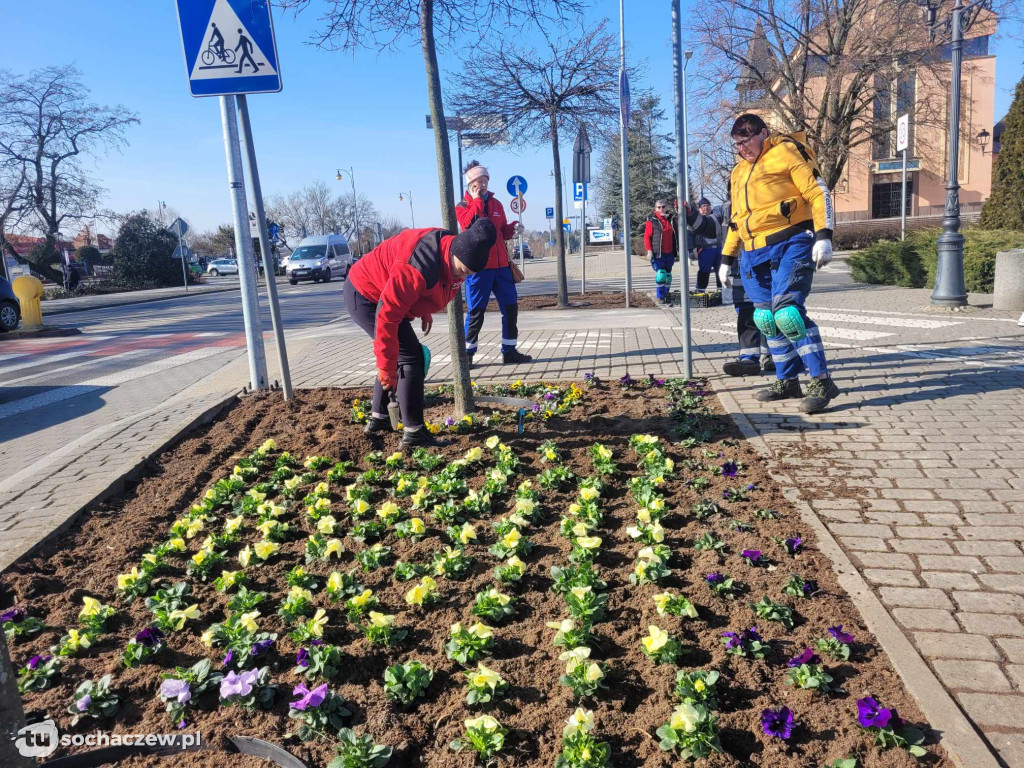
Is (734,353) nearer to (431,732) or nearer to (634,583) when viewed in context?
(634,583)

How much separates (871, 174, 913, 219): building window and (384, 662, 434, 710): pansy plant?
58.2m

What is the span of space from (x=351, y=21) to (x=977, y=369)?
609cm

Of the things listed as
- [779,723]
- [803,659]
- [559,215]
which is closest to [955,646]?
[803,659]

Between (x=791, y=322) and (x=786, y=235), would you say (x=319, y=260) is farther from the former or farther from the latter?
(x=791, y=322)

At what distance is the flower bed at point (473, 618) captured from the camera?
2135 millimetres

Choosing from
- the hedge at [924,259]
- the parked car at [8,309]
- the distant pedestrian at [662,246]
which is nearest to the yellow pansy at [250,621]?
the hedge at [924,259]

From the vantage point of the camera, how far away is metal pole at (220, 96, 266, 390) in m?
6.63

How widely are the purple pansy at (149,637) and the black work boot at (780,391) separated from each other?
4578 millimetres

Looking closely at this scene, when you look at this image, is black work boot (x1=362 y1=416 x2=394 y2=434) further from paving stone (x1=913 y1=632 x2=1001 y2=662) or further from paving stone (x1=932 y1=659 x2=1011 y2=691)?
paving stone (x1=932 y1=659 x2=1011 y2=691)

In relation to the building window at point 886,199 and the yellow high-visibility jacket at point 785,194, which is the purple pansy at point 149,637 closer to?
the yellow high-visibility jacket at point 785,194

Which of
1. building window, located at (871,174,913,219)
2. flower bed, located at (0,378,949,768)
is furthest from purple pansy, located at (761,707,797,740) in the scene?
building window, located at (871,174,913,219)

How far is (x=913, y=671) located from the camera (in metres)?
2.30

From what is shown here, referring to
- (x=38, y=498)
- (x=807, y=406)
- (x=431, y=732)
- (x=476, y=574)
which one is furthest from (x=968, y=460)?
(x=38, y=498)

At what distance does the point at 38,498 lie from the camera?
4559 millimetres
